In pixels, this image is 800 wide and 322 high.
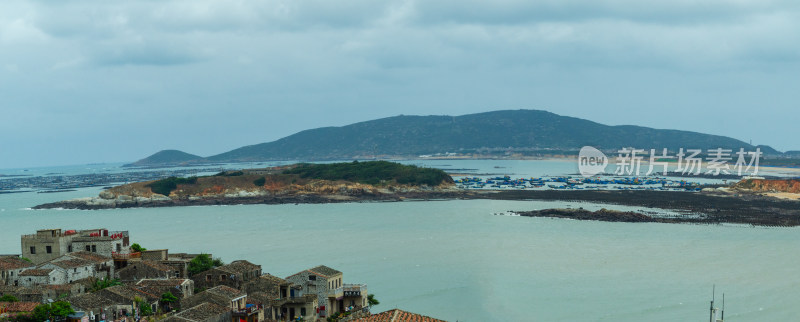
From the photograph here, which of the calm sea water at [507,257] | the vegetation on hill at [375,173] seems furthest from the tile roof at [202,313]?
the vegetation on hill at [375,173]

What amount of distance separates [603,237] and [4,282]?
33126mm

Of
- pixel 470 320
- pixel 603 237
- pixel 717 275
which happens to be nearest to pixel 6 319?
pixel 470 320

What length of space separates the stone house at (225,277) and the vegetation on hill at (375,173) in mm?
64413

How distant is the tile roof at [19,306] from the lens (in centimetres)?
1867

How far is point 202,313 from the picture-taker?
1817 centimetres

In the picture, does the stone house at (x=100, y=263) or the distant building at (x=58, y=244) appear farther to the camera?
the distant building at (x=58, y=244)

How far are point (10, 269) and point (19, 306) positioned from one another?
418cm

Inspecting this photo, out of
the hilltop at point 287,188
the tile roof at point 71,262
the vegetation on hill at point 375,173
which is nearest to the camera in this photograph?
the tile roof at point 71,262

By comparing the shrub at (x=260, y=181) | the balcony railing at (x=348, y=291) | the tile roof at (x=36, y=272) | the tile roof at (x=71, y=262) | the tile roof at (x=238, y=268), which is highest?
the shrub at (x=260, y=181)

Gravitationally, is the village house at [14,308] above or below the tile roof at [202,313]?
above

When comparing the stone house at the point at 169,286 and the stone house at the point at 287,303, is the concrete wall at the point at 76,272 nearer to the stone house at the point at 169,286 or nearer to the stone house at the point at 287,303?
the stone house at the point at 169,286

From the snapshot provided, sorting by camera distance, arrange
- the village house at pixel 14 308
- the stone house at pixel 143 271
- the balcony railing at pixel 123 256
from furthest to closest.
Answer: the balcony railing at pixel 123 256, the stone house at pixel 143 271, the village house at pixel 14 308

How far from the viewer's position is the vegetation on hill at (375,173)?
295 feet

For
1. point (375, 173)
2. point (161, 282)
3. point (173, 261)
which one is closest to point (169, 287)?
point (161, 282)
